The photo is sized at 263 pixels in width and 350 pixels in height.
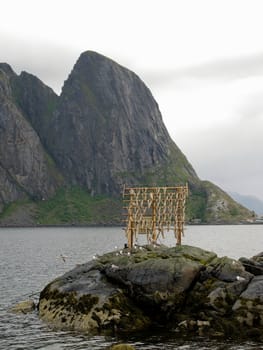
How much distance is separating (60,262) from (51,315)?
198 feet

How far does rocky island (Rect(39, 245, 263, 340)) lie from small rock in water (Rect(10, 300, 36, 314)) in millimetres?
2649

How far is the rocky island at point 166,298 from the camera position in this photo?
141ft

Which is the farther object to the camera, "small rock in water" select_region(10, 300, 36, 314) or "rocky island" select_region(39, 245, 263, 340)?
"small rock in water" select_region(10, 300, 36, 314)

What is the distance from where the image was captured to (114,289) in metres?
48.2

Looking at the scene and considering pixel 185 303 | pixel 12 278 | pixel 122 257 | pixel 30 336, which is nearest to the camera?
pixel 30 336

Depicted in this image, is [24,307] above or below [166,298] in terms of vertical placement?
below

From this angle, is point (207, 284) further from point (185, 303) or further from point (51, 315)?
point (51, 315)

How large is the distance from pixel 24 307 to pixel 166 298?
57.2ft

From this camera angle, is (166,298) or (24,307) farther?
(24,307)

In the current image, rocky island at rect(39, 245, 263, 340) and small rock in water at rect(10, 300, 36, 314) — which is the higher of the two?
rocky island at rect(39, 245, 263, 340)

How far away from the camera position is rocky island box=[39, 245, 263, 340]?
4303cm

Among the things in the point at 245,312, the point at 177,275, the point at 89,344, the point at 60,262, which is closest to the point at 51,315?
the point at 89,344

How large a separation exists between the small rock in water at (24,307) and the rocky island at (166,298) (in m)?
2.65

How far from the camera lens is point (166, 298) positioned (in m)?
46.0
